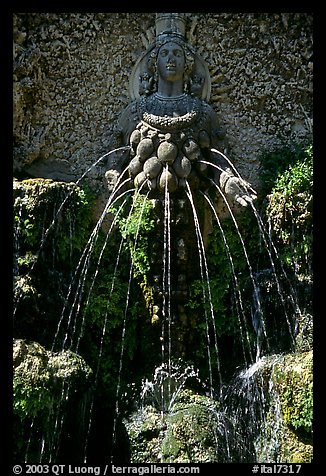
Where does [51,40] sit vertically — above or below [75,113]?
above

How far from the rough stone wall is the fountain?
1.48 ft

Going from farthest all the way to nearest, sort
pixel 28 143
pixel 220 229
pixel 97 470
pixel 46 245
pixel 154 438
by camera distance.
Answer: pixel 28 143
pixel 220 229
pixel 46 245
pixel 154 438
pixel 97 470

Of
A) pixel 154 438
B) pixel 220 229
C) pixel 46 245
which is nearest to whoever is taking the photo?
pixel 154 438

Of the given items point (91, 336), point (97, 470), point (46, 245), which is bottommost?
point (97, 470)

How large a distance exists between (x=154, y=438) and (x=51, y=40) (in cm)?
444

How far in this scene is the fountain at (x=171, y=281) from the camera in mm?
6375

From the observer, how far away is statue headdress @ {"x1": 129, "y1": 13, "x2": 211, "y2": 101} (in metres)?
7.29

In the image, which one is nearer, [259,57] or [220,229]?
[220,229]

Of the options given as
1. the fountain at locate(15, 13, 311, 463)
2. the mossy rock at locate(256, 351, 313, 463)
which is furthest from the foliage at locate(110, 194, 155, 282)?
the mossy rock at locate(256, 351, 313, 463)

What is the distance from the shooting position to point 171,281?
6.69 meters

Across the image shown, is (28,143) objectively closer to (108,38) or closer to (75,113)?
(75,113)

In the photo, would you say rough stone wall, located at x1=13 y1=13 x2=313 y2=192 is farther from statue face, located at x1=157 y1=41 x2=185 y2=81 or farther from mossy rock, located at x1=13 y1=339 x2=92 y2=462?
mossy rock, located at x1=13 y1=339 x2=92 y2=462

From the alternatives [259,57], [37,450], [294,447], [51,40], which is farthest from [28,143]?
[294,447]

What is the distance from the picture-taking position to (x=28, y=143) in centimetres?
759
